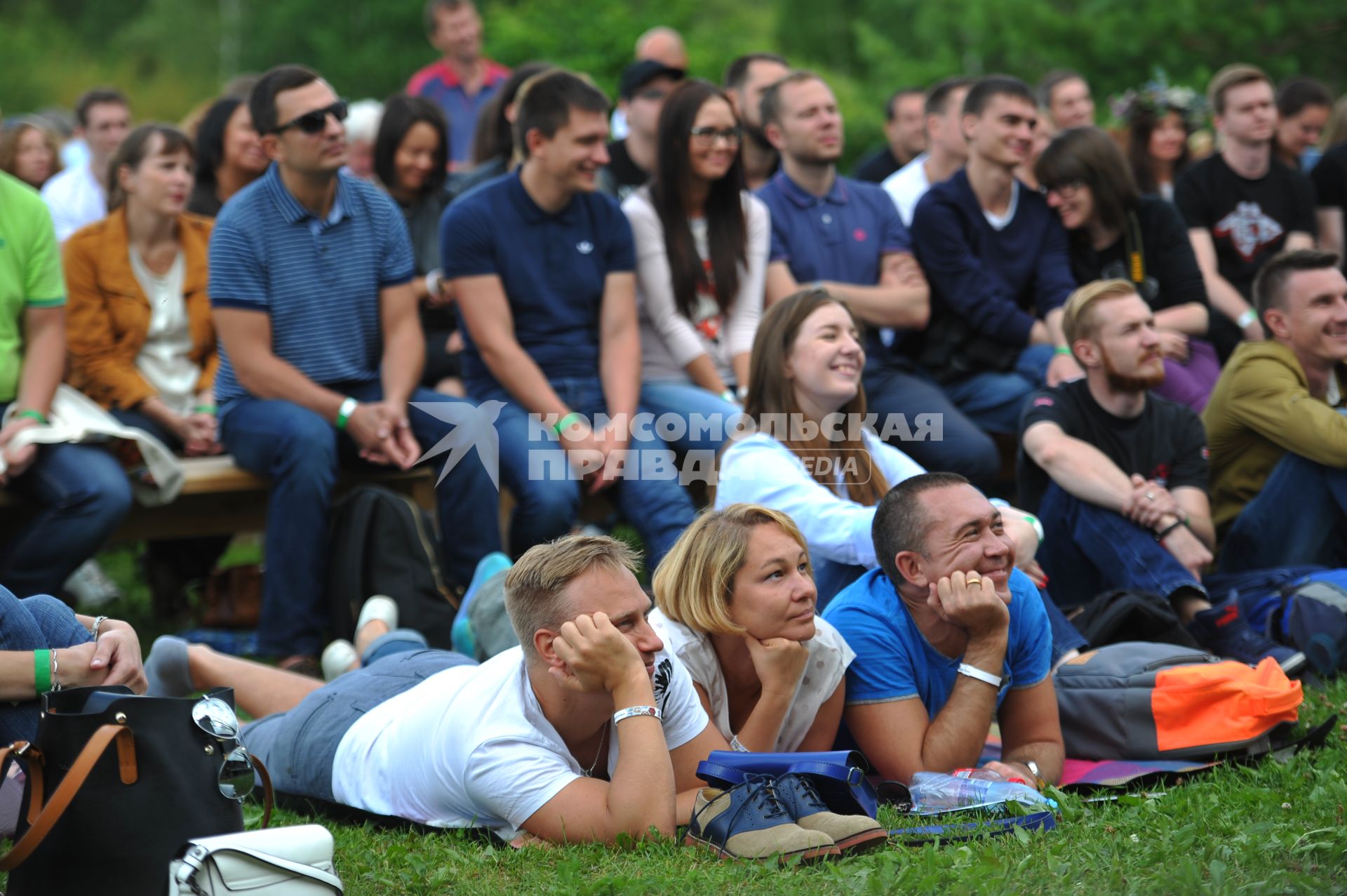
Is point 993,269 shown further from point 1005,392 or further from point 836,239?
point 836,239

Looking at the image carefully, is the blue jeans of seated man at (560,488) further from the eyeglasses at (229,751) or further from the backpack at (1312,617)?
the eyeglasses at (229,751)

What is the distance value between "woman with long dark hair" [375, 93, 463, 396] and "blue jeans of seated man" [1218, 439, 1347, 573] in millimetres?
3662

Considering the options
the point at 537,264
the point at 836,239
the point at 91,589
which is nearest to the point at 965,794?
the point at 537,264

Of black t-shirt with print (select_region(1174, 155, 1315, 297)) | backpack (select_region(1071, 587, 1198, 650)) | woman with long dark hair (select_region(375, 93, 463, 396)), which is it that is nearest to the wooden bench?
woman with long dark hair (select_region(375, 93, 463, 396))

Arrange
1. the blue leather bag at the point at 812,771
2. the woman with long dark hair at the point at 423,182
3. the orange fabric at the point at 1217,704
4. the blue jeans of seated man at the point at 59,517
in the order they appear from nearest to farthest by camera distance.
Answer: the blue leather bag at the point at 812,771
the orange fabric at the point at 1217,704
the blue jeans of seated man at the point at 59,517
the woman with long dark hair at the point at 423,182

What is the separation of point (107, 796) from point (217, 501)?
3181mm

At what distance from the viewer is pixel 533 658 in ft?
11.1

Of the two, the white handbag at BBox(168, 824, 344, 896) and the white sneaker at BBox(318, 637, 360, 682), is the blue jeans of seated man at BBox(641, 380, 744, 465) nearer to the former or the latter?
the white sneaker at BBox(318, 637, 360, 682)

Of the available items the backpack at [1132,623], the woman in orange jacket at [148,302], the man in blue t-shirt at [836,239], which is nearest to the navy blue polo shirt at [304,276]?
the woman in orange jacket at [148,302]

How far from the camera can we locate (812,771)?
132 inches

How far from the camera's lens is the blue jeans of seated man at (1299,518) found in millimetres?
5395

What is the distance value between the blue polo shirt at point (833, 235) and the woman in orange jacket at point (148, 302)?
8.70 ft

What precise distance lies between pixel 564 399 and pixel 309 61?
26810 millimetres

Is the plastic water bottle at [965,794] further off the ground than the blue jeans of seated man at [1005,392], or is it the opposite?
the blue jeans of seated man at [1005,392]
